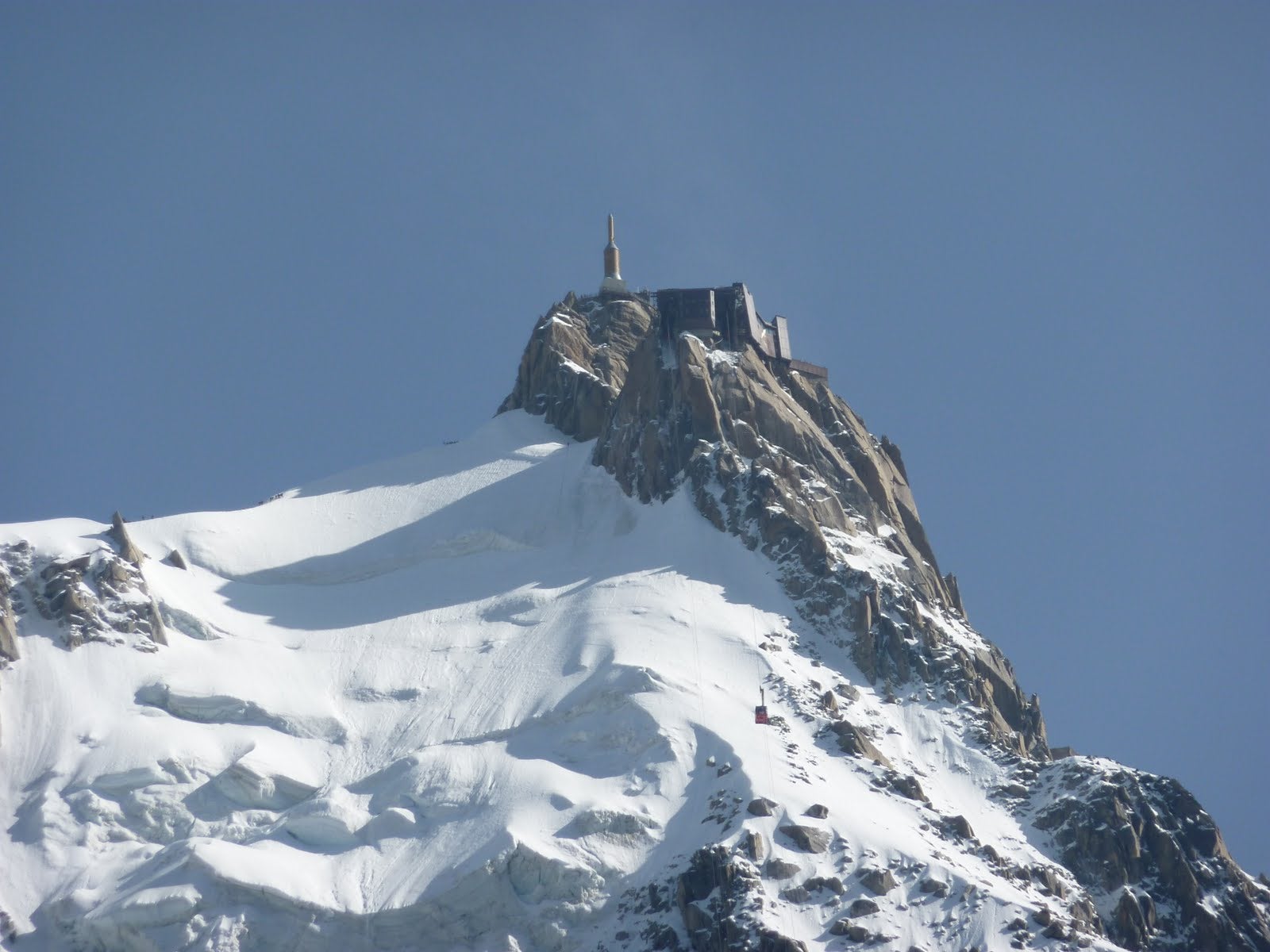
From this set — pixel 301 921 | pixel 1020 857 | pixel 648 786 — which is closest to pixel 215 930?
pixel 301 921

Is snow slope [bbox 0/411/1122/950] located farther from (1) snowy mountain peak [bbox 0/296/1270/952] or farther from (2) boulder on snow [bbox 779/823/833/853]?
(2) boulder on snow [bbox 779/823/833/853]

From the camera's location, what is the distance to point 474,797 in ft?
593

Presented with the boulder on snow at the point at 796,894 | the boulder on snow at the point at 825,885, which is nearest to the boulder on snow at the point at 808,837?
the boulder on snow at the point at 825,885

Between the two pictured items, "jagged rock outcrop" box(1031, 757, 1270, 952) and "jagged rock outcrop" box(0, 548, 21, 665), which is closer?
"jagged rock outcrop" box(1031, 757, 1270, 952)

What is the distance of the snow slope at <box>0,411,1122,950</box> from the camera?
170125 mm

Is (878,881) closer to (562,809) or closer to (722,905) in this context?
(722,905)

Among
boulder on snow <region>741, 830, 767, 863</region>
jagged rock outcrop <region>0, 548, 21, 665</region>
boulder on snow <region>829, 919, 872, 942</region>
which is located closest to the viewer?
boulder on snow <region>829, 919, 872, 942</region>

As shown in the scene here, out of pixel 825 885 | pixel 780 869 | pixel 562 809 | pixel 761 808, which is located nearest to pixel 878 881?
pixel 825 885

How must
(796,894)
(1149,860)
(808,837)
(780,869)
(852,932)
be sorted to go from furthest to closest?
1. (1149,860)
2. (808,837)
3. (780,869)
4. (796,894)
5. (852,932)

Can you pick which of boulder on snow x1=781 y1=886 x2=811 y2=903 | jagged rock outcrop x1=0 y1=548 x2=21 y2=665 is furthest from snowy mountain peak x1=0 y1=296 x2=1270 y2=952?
jagged rock outcrop x1=0 y1=548 x2=21 y2=665

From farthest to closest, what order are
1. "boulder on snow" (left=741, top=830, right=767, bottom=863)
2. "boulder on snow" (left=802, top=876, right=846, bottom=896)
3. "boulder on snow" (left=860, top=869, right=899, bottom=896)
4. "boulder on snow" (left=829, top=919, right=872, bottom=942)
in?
"boulder on snow" (left=860, top=869, right=899, bottom=896) → "boulder on snow" (left=741, top=830, right=767, bottom=863) → "boulder on snow" (left=802, top=876, right=846, bottom=896) → "boulder on snow" (left=829, top=919, right=872, bottom=942)

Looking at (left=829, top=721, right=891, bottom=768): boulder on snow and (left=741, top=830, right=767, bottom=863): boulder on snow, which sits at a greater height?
(left=829, top=721, right=891, bottom=768): boulder on snow

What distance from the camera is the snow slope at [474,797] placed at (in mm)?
170125

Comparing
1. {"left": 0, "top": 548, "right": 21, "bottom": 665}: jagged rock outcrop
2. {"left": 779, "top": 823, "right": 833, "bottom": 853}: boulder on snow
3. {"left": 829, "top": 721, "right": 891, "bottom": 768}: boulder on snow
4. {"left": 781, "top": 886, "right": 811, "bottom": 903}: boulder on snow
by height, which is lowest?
{"left": 781, "top": 886, "right": 811, "bottom": 903}: boulder on snow
